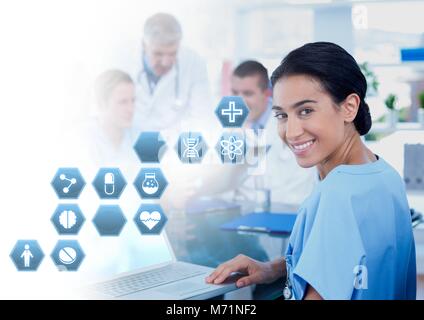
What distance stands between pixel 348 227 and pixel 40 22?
0.78m

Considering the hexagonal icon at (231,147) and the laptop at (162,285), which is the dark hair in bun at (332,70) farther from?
the laptop at (162,285)

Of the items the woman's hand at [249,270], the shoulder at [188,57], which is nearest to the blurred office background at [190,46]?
the shoulder at [188,57]

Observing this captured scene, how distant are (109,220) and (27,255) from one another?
19 cm

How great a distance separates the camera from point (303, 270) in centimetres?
103

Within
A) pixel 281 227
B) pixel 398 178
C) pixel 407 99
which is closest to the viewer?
pixel 398 178

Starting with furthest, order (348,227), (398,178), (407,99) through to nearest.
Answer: (407,99)
(398,178)
(348,227)

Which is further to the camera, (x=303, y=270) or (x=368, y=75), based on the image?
(x=368, y=75)

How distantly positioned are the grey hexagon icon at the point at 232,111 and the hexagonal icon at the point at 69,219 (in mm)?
355

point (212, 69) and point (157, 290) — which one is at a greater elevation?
point (212, 69)

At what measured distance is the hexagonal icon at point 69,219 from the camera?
1205 millimetres

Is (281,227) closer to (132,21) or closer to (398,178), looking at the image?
(398,178)

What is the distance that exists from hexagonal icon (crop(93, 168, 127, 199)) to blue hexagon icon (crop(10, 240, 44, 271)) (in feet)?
0.58

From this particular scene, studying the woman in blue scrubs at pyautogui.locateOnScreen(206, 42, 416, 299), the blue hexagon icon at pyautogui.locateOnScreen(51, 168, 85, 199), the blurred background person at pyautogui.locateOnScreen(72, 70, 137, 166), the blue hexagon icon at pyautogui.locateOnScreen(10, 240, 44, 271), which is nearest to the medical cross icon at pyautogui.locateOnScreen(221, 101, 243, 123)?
the woman in blue scrubs at pyautogui.locateOnScreen(206, 42, 416, 299)

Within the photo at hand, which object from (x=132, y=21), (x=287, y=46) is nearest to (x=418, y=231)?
(x=287, y=46)
